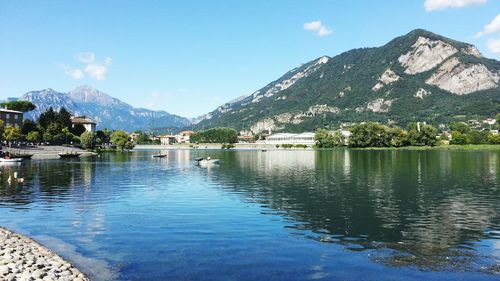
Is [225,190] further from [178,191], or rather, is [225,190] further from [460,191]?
[460,191]

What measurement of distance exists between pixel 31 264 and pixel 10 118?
6813 inches

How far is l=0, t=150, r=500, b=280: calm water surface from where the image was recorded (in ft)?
72.2

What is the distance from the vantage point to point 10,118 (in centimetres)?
16975

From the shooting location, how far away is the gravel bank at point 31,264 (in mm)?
18688

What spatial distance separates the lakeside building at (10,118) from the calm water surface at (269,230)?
5061 inches

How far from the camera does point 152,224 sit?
3369cm

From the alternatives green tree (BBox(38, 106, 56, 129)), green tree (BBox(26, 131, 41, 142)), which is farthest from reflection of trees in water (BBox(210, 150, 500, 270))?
green tree (BBox(38, 106, 56, 129))

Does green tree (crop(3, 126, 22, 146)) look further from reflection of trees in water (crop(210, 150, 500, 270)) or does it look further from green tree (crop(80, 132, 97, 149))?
reflection of trees in water (crop(210, 150, 500, 270))

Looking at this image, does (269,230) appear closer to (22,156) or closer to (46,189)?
(46,189)

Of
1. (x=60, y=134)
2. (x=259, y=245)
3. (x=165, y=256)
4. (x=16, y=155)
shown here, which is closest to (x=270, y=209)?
(x=259, y=245)

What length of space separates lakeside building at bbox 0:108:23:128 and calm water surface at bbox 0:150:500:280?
129 metres

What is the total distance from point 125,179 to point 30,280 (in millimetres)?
54881

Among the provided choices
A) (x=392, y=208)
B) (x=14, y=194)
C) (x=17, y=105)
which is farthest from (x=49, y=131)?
(x=392, y=208)

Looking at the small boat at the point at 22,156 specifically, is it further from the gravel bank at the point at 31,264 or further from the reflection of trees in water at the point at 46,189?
the gravel bank at the point at 31,264
